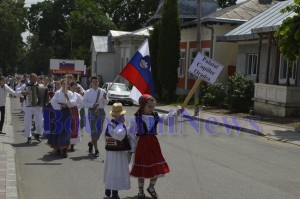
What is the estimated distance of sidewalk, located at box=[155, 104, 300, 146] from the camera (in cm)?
1622

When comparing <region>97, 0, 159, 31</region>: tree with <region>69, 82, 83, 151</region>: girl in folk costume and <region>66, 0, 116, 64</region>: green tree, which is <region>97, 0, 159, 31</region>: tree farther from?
<region>69, 82, 83, 151</region>: girl in folk costume

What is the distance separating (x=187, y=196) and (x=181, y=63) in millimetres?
31131

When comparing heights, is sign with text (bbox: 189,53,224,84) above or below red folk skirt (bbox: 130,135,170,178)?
above


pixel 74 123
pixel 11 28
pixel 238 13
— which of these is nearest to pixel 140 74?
pixel 74 123

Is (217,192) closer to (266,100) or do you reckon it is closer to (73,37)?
(266,100)

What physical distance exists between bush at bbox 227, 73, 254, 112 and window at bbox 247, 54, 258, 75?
2.96 m

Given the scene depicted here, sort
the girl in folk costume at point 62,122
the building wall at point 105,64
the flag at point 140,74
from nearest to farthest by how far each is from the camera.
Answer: the flag at point 140,74 → the girl in folk costume at point 62,122 → the building wall at point 105,64

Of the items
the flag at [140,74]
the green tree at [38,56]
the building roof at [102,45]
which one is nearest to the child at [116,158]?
the flag at [140,74]

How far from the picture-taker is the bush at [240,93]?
24859 millimetres

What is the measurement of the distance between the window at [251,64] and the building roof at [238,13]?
14.3ft

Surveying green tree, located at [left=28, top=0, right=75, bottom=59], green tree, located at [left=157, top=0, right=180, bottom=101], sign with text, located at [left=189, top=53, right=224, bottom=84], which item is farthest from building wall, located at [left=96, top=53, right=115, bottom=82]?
sign with text, located at [left=189, top=53, right=224, bottom=84]

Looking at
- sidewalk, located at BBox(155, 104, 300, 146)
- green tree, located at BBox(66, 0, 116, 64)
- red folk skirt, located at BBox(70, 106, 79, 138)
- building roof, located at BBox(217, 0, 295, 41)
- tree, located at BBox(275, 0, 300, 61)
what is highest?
green tree, located at BBox(66, 0, 116, 64)

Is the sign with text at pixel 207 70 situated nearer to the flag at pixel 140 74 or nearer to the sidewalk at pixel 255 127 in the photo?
the flag at pixel 140 74

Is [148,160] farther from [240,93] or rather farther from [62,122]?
[240,93]
